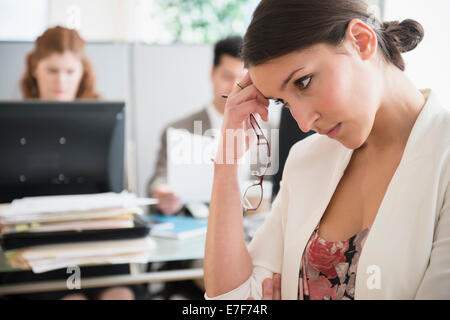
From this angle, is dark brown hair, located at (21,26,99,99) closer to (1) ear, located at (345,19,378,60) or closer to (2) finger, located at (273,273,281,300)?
(2) finger, located at (273,273,281,300)

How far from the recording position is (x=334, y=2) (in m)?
0.76

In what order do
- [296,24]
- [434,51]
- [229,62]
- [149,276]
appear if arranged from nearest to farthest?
[296,24], [149,276], [434,51], [229,62]

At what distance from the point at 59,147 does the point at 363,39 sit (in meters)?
1.00

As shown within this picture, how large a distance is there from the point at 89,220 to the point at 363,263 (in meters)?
0.79

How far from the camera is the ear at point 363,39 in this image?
2.52 feet

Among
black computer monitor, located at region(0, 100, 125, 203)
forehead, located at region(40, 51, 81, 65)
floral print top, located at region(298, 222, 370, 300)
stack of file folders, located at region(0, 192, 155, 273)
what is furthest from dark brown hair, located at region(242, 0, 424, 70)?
forehead, located at region(40, 51, 81, 65)

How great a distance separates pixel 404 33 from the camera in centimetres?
88

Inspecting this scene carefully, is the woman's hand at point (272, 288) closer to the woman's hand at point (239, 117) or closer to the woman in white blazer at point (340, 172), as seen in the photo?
the woman in white blazer at point (340, 172)

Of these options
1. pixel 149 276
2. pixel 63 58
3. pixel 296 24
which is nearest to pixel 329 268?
pixel 296 24

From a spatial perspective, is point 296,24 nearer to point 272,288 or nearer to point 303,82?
point 303,82

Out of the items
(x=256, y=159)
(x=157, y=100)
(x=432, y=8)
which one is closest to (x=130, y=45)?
(x=157, y=100)

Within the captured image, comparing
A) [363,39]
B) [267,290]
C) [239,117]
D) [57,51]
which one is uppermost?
[57,51]

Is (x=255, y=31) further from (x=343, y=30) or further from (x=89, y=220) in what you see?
(x=89, y=220)
